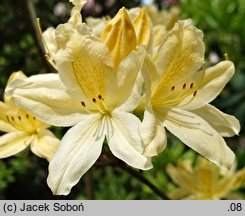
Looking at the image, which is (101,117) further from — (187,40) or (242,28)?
(242,28)

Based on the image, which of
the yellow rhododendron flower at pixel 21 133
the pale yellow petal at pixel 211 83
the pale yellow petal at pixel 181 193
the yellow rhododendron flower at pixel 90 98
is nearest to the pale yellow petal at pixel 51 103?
the yellow rhododendron flower at pixel 90 98

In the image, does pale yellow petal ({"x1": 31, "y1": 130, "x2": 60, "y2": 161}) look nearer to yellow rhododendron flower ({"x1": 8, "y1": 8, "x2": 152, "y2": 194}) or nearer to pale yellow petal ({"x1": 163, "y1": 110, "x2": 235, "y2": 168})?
yellow rhododendron flower ({"x1": 8, "y1": 8, "x2": 152, "y2": 194})

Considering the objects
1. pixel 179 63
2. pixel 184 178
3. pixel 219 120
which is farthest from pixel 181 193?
pixel 179 63

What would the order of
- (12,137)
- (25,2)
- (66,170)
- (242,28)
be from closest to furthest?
(66,170), (12,137), (25,2), (242,28)

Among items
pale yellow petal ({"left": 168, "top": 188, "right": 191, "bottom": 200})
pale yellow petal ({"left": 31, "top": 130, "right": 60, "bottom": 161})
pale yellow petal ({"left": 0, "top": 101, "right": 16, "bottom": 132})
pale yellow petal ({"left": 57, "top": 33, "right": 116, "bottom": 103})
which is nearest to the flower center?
pale yellow petal ({"left": 57, "top": 33, "right": 116, "bottom": 103})

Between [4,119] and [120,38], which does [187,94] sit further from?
[4,119]

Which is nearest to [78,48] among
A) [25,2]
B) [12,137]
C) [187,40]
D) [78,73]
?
[78,73]
